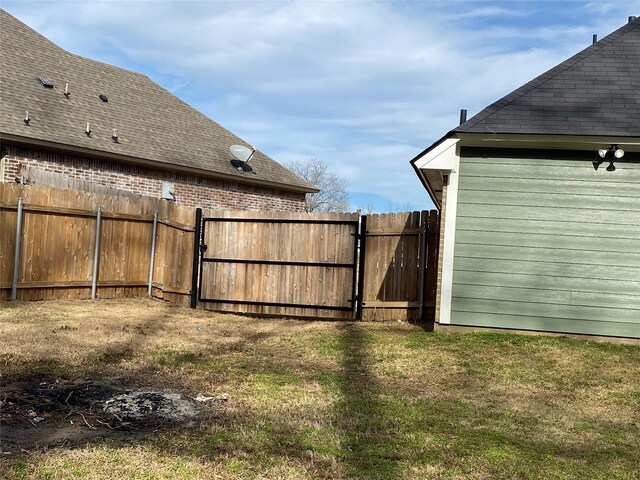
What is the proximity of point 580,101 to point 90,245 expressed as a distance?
27.4ft

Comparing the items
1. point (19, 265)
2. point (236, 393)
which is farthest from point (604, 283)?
point (19, 265)

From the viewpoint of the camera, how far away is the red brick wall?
1273cm

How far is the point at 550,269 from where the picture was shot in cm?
888

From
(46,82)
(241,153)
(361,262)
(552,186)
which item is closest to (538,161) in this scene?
(552,186)

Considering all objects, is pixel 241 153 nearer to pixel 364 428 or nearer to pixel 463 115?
pixel 463 115

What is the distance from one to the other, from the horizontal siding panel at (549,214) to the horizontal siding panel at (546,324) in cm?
138

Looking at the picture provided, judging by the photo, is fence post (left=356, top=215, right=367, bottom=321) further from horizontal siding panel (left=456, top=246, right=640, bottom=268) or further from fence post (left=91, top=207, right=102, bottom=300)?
fence post (left=91, top=207, right=102, bottom=300)

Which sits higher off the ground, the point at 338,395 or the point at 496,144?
the point at 496,144

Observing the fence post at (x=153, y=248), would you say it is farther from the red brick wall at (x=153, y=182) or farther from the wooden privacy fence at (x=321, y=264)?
the red brick wall at (x=153, y=182)

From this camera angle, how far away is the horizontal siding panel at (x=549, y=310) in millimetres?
8680

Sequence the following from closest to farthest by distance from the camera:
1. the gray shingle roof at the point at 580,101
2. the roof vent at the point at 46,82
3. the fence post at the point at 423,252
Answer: the gray shingle roof at the point at 580,101 < the fence post at the point at 423,252 < the roof vent at the point at 46,82

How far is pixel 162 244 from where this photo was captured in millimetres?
12023

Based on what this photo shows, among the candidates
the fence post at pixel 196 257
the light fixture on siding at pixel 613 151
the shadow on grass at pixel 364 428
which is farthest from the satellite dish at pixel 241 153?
the shadow on grass at pixel 364 428

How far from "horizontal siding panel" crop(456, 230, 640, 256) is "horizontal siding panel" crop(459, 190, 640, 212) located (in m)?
0.43
